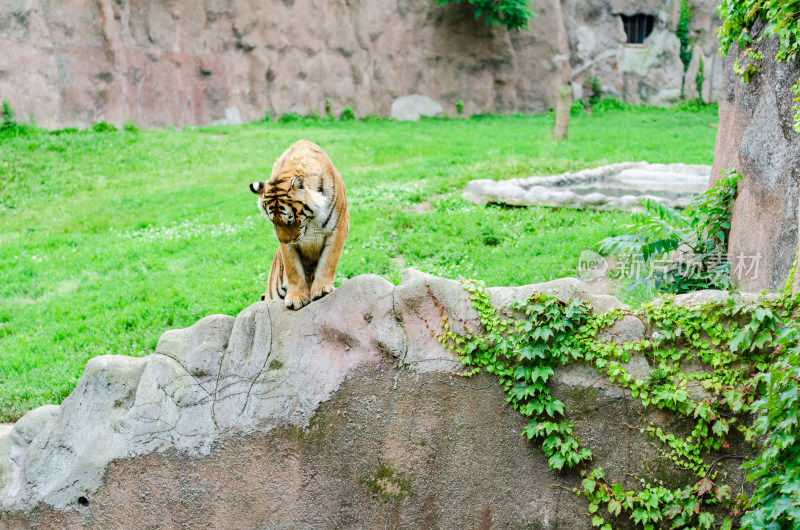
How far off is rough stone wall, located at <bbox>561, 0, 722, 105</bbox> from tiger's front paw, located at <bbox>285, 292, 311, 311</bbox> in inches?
815

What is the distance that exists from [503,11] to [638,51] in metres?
6.13

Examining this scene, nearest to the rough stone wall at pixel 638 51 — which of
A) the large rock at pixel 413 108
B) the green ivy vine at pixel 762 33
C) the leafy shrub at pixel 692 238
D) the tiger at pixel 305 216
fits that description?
the large rock at pixel 413 108

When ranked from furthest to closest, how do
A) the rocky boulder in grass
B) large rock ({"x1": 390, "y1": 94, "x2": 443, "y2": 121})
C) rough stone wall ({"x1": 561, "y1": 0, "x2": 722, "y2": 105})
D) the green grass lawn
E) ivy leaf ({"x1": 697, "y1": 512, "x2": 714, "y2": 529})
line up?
rough stone wall ({"x1": 561, "y1": 0, "x2": 722, "y2": 105})
large rock ({"x1": 390, "y1": 94, "x2": 443, "y2": 121})
the green grass lawn
the rocky boulder in grass
ivy leaf ({"x1": 697, "y1": 512, "x2": 714, "y2": 529})

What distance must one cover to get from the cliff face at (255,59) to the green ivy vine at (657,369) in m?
13.3

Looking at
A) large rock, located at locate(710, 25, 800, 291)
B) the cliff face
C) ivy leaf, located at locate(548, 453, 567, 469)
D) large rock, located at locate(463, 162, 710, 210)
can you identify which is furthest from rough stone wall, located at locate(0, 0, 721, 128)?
ivy leaf, located at locate(548, 453, 567, 469)

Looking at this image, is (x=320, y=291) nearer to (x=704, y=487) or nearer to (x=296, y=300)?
(x=296, y=300)

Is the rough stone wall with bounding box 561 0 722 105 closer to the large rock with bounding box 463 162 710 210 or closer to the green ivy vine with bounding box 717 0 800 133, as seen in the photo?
the large rock with bounding box 463 162 710 210

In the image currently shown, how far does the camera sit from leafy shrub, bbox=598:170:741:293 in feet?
19.8

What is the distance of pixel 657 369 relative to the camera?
4.61 metres

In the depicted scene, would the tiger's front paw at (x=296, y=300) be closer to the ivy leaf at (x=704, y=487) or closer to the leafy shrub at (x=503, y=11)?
the ivy leaf at (x=704, y=487)

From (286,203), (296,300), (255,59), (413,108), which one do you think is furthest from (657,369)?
(413,108)

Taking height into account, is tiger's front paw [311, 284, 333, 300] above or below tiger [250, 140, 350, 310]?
below

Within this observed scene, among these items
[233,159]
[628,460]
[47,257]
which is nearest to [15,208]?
[47,257]

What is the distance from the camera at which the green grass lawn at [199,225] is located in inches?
297
